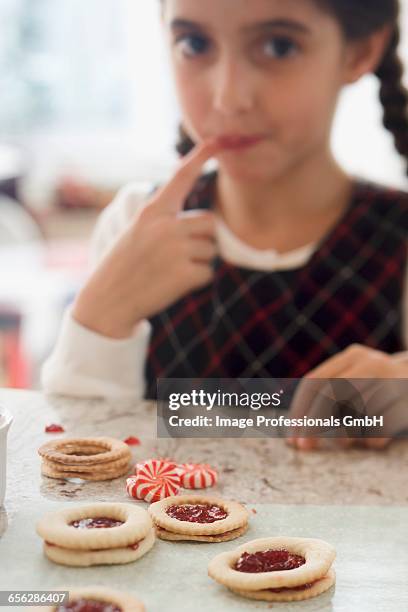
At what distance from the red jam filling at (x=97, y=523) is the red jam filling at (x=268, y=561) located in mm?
106

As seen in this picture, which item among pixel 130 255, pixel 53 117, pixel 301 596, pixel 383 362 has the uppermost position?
pixel 53 117

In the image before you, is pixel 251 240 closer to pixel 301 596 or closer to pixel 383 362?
pixel 383 362

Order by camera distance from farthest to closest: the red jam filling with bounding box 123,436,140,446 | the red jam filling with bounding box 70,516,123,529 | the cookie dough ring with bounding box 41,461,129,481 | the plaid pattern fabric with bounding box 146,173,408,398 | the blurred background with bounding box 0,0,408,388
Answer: the blurred background with bounding box 0,0,408,388
the plaid pattern fabric with bounding box 146,173,408,398
the red jam filling with bounding box 123,436,140,446
the cookie dough ring with bounding box 41,461,129,481
the red jam filling with bounding box 70,516,123,529

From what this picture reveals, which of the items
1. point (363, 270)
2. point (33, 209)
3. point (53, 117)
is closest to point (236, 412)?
point (363, 270)

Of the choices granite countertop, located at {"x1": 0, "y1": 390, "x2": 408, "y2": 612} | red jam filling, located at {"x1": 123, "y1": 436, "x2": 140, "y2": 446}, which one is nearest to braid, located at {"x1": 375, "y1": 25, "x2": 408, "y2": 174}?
granite countertop, located at {"x1": 0, "y1": 390, "x2": 408, "y2": 612}

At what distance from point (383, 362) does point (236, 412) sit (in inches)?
7.7

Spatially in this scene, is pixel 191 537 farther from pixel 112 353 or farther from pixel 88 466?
pixel 112 353

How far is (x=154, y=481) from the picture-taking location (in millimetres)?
783

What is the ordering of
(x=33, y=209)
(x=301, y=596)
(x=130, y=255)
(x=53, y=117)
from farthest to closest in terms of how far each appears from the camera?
(x=53, y=117)
(x=33, y=209)
(x=130, y=255)
(x=301, y=596)

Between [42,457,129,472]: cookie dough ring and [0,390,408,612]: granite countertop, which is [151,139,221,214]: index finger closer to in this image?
[0,390,408,612]: granite countertop

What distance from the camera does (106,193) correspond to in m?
4.43

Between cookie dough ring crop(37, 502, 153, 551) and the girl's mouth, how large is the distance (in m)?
0.57

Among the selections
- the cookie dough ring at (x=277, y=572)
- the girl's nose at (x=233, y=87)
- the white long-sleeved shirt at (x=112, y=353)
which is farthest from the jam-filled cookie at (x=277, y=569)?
the girl's nose at (x=233, y=87)

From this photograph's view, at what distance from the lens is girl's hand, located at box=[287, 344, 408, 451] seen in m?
0.92
